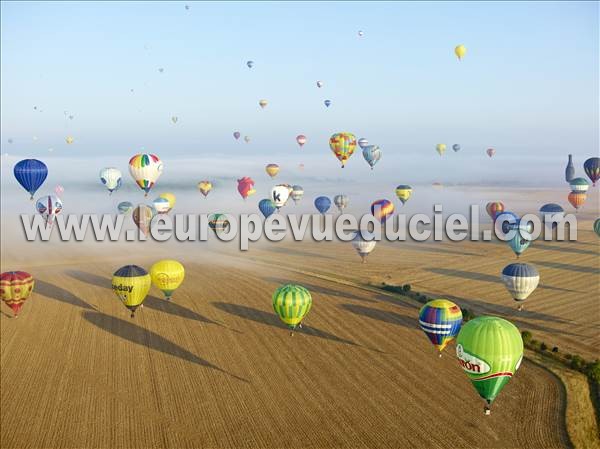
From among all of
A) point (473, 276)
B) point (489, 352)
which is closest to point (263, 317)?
point (489, 352)

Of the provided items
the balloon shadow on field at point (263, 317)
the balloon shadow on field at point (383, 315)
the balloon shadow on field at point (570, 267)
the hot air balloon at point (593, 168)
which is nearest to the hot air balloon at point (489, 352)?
the balloon shadow on field at point (263, 317)

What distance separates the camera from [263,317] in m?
39.4

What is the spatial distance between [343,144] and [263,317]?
1345 inches

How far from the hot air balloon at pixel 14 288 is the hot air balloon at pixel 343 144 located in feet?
135

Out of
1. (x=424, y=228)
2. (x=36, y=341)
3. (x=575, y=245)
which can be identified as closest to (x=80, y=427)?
(x=36, y=341)

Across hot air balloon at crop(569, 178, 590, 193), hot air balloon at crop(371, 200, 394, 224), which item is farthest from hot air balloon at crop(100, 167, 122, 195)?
hot air balloon at crop(569, 178, 590, 193)

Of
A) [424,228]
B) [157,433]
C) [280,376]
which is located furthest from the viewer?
[424,228]

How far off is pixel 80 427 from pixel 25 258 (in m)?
44.6

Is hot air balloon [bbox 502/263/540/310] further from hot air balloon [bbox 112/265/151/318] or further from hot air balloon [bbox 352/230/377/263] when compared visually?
hot air balloon [bbox 112/265/151/318]

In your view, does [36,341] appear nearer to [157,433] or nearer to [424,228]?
[157,433]

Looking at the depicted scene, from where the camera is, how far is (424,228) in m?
79.6

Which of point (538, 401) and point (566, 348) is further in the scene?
point (566, 348)

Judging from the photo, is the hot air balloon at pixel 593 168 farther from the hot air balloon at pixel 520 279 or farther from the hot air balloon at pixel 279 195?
the hot air balloon at pixel 279 195

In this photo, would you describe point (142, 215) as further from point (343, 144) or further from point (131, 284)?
point (131, 284)
